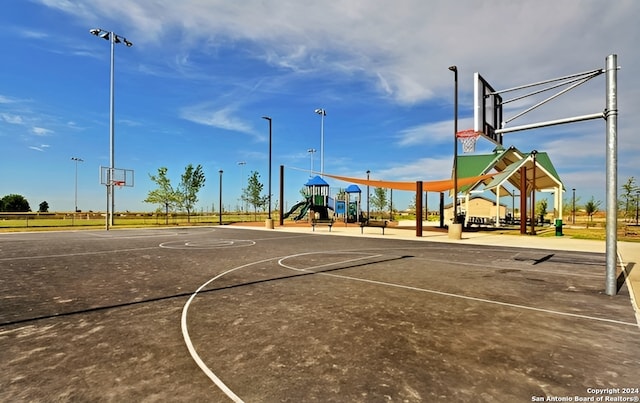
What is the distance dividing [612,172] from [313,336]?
7.62 meters

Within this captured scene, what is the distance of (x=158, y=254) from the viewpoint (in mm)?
13445

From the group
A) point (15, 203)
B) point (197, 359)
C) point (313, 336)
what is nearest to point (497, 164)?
point (313, 336)

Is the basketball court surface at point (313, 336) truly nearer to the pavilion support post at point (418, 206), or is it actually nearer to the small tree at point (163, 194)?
the pavilion support post at point (418, 206)

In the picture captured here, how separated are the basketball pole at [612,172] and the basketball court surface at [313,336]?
1.74 ft

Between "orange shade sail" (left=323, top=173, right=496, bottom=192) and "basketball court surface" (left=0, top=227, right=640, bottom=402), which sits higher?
"orange shade sail" (left=323, top=173, right=496, bottom=192)

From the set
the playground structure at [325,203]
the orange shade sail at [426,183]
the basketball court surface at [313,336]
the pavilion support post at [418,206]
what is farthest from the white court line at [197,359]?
the playground structure at [325,203]

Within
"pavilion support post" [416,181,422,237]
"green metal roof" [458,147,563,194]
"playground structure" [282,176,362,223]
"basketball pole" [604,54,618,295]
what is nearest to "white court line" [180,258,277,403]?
"basketball pole" [604,54,618,295]

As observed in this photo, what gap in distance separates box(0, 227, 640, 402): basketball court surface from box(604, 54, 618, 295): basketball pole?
531mm

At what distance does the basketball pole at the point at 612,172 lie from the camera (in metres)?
7.22

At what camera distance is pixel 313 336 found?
4.74 meters

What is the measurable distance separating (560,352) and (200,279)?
779 centimetres

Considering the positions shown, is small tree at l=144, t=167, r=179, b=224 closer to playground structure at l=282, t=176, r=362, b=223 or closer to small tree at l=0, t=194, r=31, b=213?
playground structure at l=282, t=176, r=362, b=223

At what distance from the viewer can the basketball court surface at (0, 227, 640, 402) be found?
337 centimetres

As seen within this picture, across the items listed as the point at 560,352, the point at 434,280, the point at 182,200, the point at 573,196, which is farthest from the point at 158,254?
the point at 573,196
